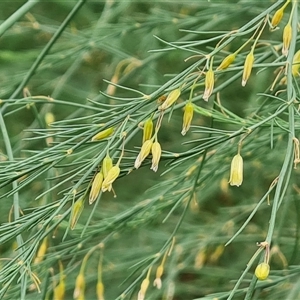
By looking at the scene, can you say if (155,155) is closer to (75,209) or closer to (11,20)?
(75,209)

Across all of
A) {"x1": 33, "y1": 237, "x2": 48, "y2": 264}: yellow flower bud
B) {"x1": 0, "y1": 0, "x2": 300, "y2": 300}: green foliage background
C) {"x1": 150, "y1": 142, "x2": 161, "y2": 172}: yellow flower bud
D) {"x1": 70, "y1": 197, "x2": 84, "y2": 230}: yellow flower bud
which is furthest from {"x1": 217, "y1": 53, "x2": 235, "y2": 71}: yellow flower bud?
{"x1": 33, "y1": 237, "x2": 48, "y2": 264}: yellow flower bud

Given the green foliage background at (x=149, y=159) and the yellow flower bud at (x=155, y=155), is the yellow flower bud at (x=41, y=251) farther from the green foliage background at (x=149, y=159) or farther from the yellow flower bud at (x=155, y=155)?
the yellow flower bud at (x=155, y=155)

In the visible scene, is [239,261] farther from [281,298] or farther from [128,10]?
[128,10]

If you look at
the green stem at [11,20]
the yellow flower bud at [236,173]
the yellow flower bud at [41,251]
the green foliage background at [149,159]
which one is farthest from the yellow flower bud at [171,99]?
the yellow flower bud at [41,251]

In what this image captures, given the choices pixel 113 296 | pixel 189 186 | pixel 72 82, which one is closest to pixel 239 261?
pixel 113 296

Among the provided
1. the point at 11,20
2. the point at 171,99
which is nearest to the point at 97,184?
the point at 171,99

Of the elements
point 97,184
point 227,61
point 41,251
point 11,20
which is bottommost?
point 41,251

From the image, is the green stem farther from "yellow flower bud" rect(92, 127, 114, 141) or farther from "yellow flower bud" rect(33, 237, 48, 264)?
"yellow flower bud" rect(33, 237, 48, 264)
